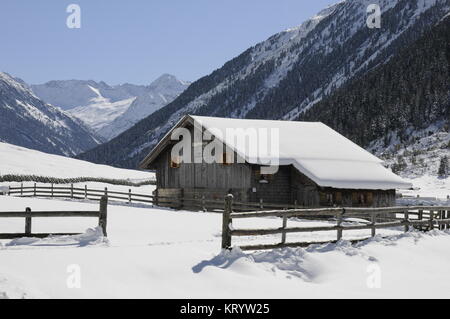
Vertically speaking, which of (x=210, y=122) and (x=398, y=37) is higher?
(x=398, y=37)

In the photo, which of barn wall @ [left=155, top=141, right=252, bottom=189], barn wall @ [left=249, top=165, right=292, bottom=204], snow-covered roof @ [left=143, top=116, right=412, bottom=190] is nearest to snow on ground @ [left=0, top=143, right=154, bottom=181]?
barn wall @ [left=155, top=141, right=252, bottom=189]

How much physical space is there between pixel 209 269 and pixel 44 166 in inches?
2682

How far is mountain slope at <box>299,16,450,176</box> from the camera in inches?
2894

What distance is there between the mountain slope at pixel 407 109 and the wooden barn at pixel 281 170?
29.7m

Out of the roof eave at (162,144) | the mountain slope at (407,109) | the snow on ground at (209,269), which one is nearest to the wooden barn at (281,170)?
the roof eave at (162,144)

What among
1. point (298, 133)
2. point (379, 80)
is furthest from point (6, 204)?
point (379, 80)

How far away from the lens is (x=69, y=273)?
11.5m

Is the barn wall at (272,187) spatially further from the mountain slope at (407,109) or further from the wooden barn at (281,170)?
the mountain slope at (407,109)

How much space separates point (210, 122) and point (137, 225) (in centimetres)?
1453

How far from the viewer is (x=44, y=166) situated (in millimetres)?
76875

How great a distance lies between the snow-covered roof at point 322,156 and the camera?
3228cm

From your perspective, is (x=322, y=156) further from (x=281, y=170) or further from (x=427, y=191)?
(x=427, y=191)

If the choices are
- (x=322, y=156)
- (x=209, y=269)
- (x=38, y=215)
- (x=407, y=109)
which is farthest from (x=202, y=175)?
(x=407, y=109)
